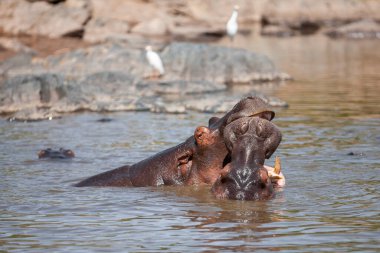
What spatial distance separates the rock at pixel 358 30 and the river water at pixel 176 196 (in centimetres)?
2089

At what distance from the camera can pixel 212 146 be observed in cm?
653

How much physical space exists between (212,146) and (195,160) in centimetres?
24

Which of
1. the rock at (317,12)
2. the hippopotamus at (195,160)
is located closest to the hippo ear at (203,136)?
the hippopotamus at (195,160)

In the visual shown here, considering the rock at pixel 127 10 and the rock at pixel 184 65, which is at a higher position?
the rock at pixel 127 10

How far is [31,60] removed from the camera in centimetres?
1864

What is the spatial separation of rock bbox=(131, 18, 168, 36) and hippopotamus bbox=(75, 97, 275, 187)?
23.2 m

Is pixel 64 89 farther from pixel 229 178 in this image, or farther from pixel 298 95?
pixel 229 178

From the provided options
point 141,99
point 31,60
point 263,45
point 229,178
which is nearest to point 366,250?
point 229,178

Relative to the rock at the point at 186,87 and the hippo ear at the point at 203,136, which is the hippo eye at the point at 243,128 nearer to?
the hippo ear at the point at 203,136

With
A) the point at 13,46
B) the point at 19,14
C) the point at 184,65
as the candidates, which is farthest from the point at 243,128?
the point at 19,14

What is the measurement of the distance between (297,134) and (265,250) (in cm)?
538

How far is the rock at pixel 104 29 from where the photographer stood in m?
27.2

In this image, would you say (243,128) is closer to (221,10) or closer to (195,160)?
(195,160)

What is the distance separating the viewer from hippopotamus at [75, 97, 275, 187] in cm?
610
